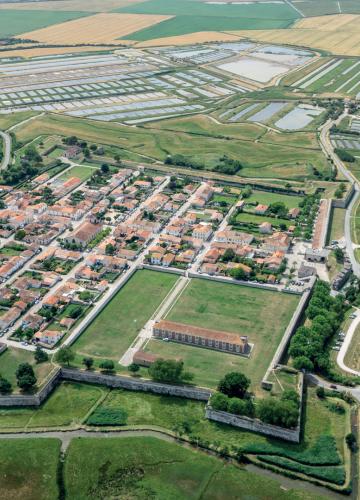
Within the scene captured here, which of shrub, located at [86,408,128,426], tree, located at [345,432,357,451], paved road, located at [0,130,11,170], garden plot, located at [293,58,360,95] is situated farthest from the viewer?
garden plot, located at [293,58,360,95]

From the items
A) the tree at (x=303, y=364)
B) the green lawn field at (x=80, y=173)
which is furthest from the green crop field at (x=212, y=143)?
the tree at (x=303, y=364)

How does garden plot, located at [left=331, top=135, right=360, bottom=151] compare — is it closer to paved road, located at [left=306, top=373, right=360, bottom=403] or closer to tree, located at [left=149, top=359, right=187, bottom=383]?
paved road, located at [left=306, top=373, right=360, bottom=403]

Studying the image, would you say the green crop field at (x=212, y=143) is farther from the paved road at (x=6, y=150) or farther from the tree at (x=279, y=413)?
the tree at (x=279, y=413)

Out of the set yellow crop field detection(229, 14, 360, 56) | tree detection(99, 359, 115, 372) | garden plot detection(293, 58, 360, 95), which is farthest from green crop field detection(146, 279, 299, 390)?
yellow crop field detection(229, 14, 360, 56)

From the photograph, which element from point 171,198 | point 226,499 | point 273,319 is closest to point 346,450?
point 226,499

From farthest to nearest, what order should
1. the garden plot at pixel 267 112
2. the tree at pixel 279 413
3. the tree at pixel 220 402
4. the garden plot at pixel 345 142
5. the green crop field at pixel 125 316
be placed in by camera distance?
the garden plot at pixel 267 112
the garden plot at pixel 345 142
the green crop field at pixel 125 316
the tree at pixel 220 402
the tree at pixel 279 413

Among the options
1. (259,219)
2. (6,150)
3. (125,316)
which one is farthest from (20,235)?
(6,150)
